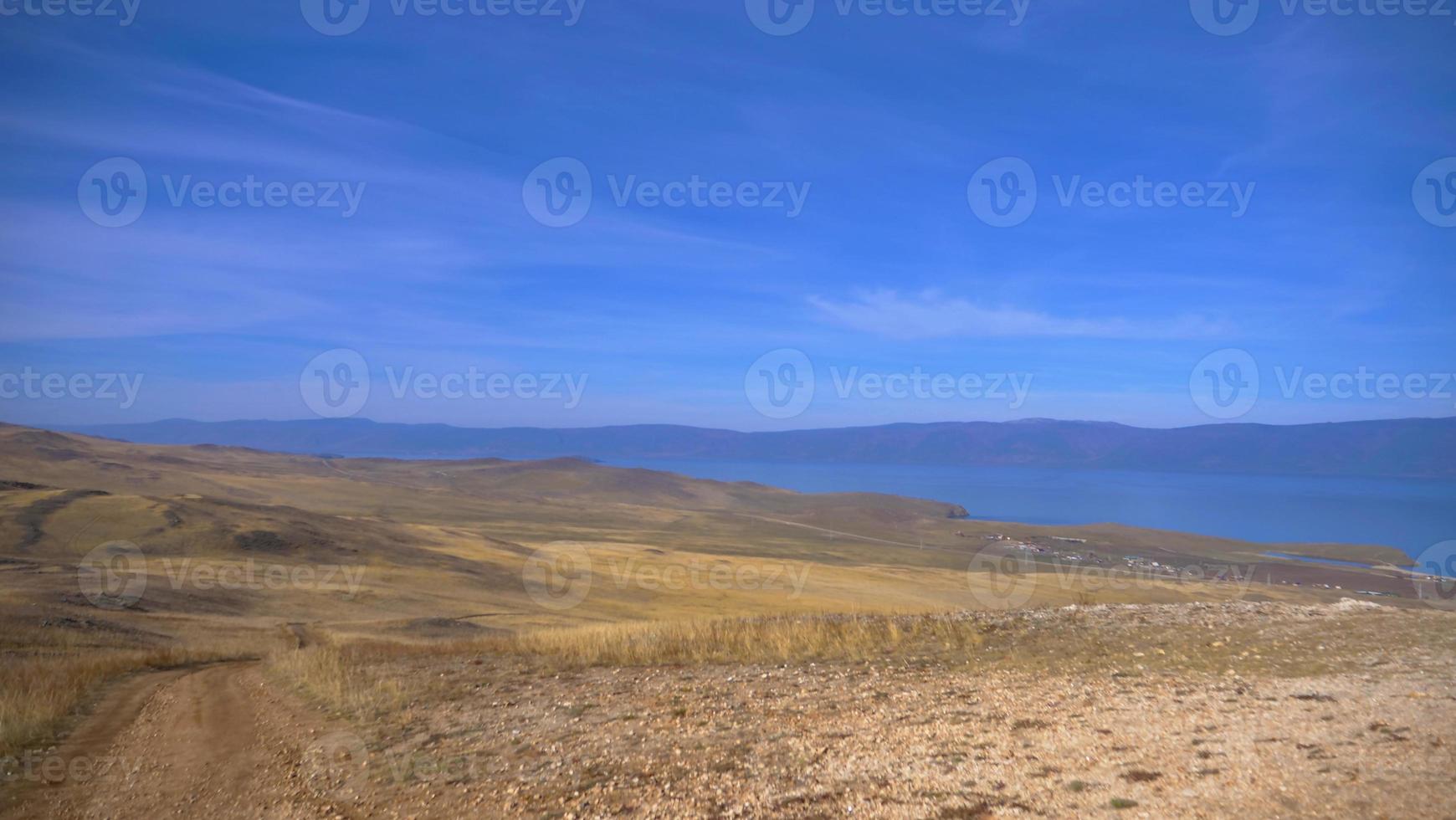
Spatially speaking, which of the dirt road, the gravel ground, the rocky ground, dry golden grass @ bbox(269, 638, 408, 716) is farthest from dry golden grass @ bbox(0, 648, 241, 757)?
the gravel ground

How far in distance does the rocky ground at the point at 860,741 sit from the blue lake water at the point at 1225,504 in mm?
76148

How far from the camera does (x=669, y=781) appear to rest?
6184 millimetres

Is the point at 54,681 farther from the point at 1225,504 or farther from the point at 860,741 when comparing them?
the point at 1225,504

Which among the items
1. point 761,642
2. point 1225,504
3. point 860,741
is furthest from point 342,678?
point 1225,504

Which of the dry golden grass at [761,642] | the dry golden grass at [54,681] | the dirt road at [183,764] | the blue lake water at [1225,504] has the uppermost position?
the blue lake water at [1225,504]

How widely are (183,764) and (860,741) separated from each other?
5935 millimetres

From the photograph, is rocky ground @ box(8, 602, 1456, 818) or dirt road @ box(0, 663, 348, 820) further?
dirt road @ box(0, 663, 348, 820)

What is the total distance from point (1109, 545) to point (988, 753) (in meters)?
63.9

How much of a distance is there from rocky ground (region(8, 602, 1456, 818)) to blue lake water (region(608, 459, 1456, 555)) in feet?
250

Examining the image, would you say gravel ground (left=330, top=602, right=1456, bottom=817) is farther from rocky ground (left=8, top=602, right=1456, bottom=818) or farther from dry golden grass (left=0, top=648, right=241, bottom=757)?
dry golden grass (left=0, top=648, right=241, bottom=757)

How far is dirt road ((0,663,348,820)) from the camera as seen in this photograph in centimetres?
647

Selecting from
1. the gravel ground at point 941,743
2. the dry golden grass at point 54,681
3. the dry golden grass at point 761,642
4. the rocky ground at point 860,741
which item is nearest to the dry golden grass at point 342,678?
the rocky ground at point 860,741

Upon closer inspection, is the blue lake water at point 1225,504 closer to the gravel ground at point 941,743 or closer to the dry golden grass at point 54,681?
the gravel ground at point 941,743

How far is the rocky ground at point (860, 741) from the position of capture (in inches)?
214
